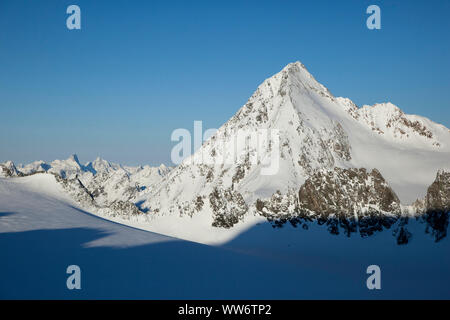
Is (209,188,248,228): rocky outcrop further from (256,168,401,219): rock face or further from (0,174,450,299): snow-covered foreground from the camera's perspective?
(0,174,450,299): snow-covered foreground

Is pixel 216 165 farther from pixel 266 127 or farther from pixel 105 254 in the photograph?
pixel 105 254

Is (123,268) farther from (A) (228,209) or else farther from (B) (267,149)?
(B) (267,149)

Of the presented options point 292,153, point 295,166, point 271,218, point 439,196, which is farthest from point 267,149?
point 439,196

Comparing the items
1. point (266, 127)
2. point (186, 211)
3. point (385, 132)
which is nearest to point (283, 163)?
point (266, 127)

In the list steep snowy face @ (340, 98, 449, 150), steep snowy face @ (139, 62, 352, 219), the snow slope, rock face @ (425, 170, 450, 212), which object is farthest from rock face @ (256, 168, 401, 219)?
steep snowy face @ (340, 98, 449, 150)

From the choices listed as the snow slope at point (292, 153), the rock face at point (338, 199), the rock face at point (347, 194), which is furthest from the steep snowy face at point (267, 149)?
the rock face at point (347, 194)

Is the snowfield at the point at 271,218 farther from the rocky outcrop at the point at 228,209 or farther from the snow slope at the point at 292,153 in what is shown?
the snow slope at the point at 292,153
